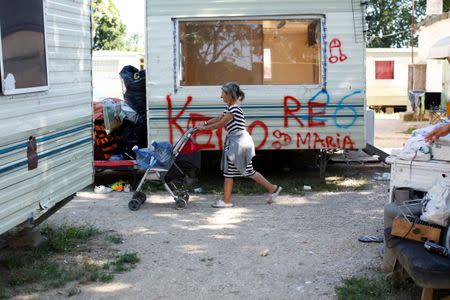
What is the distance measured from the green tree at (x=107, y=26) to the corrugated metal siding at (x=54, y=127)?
15.6 m

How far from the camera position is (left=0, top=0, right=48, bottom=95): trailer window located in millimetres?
3910

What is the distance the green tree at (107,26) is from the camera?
24852 millimetres

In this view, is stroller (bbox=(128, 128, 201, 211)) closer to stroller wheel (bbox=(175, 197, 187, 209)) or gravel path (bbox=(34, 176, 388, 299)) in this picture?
stroller wheel (bbox=(175, 197, 187, 209))

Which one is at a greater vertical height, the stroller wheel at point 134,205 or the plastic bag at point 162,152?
the plastic bag at point 162,152

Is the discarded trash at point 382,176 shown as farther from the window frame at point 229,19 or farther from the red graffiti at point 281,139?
the window frame at point 229,19

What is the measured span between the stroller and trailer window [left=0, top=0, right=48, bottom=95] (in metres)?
2.58

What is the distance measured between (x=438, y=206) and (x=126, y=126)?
5469mm

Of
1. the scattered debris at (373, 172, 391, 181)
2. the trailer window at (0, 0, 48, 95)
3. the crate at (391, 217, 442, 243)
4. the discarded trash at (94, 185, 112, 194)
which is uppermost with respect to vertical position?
the trailer window at (0, 0, 48, 95)

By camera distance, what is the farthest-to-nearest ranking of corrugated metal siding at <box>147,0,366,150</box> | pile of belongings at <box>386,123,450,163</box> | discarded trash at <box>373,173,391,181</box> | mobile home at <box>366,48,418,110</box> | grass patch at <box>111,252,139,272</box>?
mobile home at <box>366,48,418,110</box> < discarded trash at <box>373,173,391,181</box> < corrugated metal siding at <box>147,0,366,150</box> < grass patch at <box>111,252,139,272</box> < pile of belongings at <box>386,123,450,163</box>

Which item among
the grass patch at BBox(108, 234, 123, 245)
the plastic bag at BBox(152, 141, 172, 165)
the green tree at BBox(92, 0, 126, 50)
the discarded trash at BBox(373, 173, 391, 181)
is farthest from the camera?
the green tree at BBox(92, 0, 126, 50)

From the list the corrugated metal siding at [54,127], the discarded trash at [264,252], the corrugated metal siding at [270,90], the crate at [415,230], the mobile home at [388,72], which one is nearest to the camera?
the crate at [415,230]

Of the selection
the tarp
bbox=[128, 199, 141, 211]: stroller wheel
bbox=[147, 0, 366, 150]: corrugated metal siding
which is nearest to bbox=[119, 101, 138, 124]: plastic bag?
bbox=[147, 0, 366, 150]: corrugated metal siding

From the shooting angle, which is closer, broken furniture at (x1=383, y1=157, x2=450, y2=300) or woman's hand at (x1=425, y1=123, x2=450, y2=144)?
broken furniture at (x1=383, y1=157, x2=450, y2=300)

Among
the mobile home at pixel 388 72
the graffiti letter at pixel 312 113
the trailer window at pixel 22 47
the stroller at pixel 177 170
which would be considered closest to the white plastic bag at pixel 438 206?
the trailer window at pixel 22 47
